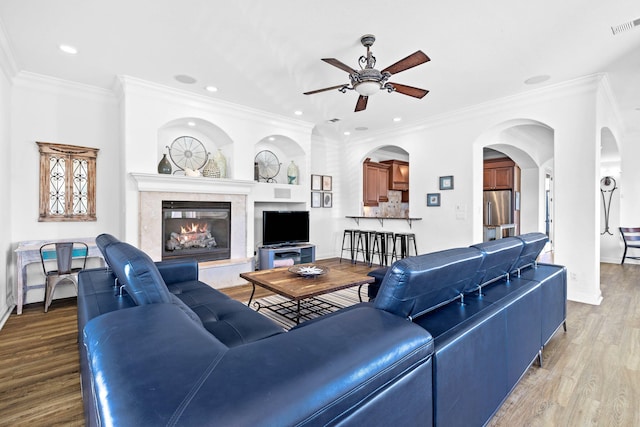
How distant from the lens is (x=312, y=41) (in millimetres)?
3047

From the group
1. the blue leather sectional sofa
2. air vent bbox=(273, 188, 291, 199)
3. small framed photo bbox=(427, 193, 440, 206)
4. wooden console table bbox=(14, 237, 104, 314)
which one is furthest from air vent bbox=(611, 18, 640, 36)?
wooden console table bbox=(14, 237, 104, 314)

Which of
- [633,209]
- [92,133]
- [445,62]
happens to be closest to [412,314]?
[445,62]

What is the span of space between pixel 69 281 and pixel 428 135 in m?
5.86

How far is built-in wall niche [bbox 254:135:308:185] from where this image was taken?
5953 mm

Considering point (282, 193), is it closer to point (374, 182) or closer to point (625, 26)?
point (374, 182)

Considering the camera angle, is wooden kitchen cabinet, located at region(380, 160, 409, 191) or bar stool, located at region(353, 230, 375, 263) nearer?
bar stool, located at region(353, 230, 375, 263)

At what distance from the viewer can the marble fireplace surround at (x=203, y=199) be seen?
13.4 ft

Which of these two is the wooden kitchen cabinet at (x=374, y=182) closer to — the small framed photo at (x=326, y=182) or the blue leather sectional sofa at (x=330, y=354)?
the small framed photo at (x=326, y=182)

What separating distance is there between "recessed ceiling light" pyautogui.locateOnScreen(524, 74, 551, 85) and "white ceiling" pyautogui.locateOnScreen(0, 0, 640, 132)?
10 cm

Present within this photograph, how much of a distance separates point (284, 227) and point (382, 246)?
2.01 metres

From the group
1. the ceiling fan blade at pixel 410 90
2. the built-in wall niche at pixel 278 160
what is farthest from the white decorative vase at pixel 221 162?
the ceiling fan blade at pixel 410 90

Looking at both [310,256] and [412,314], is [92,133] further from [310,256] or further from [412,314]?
[412,314]

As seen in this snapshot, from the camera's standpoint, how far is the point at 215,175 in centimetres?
480

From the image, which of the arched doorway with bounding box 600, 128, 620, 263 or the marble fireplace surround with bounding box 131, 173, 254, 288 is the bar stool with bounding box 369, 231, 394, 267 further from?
the arched doorway with bounding box 600, 128, 620, 263
